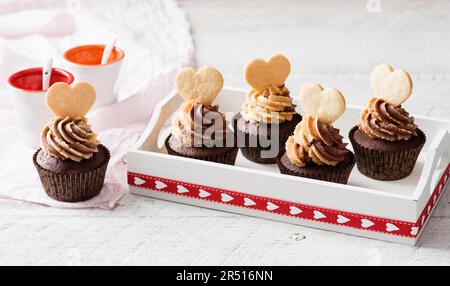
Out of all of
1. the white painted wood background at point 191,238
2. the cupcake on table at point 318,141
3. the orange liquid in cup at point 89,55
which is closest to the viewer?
the white painted wood background at point 191,238

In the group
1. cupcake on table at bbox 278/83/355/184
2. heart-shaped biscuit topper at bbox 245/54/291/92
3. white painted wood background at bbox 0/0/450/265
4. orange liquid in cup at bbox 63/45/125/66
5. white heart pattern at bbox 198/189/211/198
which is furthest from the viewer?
orange liquid in cup at bbox 63/45/125/66

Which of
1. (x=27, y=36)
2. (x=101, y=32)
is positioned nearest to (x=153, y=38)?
(x=101, y=32)

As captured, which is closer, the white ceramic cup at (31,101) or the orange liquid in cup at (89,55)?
the white ceramic cup at (31,101)

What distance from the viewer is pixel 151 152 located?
2799 mm

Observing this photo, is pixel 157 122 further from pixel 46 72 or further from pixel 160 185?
pixel 46 72

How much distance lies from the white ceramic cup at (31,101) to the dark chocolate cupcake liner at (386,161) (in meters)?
1.09

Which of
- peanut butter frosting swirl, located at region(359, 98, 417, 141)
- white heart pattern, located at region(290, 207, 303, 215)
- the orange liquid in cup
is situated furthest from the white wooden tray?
the orange liquid in cup

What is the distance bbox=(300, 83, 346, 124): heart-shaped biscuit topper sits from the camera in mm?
2605

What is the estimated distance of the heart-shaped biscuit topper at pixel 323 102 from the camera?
2.61 metres

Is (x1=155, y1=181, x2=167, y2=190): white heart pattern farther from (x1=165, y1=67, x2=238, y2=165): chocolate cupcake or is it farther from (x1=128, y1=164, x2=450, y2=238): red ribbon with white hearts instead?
(x1=165, y1=67, x2=238, y2=165): chocolate cupcake

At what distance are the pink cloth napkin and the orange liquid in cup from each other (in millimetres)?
164

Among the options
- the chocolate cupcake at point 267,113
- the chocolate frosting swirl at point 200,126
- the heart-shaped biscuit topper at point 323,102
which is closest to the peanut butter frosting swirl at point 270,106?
the chocolate cupcake at point 267,113

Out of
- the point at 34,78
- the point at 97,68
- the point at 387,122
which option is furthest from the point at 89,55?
the point at 387,122

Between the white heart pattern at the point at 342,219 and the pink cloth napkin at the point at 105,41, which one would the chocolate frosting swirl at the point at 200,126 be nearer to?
the pink cloth napkin at the point at 105,41
